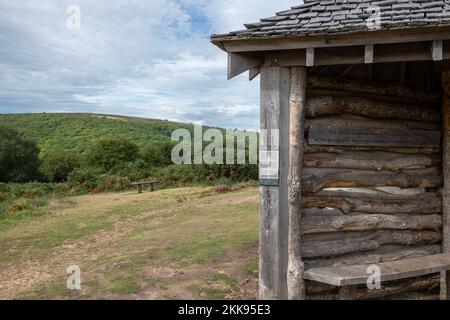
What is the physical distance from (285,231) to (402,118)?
260 centimetres

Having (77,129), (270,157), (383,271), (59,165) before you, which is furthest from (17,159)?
(383,271)

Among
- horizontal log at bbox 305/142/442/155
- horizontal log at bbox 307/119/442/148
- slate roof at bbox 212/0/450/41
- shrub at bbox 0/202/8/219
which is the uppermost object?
slate roof at bbox 212/0/450/41

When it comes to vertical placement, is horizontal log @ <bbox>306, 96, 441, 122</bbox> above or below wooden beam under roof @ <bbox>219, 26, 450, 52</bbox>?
below

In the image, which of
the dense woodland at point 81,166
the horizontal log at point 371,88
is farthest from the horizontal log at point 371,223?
the dense woodland at point 81,166

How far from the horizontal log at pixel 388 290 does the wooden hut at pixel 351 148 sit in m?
0.02

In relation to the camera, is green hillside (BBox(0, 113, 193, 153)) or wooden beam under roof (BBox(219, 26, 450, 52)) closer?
wooden beam under roof (BBox(219, 26, 450, 52))

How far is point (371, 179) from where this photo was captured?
6078 mm

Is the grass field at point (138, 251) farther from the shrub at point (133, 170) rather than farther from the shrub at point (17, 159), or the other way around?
the shrub at point (17, 159)

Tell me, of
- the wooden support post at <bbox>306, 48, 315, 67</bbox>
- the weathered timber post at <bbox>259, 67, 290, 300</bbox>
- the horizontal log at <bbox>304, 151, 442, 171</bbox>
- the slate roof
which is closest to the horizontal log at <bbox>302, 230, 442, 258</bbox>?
the weathered timber post at <bbox>259, 67, 290, 300</bbox>

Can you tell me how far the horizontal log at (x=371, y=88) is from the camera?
18.6 feet

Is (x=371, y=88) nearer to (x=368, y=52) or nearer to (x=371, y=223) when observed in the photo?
(x=368, y=52)

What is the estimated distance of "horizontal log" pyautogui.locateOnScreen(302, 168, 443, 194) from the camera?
5.67 meters

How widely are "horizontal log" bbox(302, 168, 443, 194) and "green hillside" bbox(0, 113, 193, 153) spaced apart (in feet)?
128

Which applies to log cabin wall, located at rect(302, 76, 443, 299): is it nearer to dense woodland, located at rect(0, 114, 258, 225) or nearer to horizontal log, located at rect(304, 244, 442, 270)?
horizontal log, located at rect(304, 244, 442, 270)
